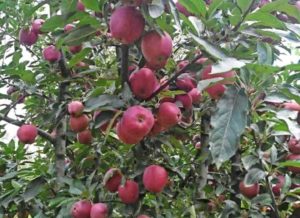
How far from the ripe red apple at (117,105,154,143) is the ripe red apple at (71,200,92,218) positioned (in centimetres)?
38

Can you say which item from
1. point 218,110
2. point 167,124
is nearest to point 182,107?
point 167,124

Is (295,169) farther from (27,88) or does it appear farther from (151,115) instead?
(27,88)

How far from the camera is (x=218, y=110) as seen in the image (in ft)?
3.47

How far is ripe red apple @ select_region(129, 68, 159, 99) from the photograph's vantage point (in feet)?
4.05

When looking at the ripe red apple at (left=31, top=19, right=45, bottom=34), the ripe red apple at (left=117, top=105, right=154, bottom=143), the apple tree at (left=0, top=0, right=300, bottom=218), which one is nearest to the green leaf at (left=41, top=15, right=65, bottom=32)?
the apple tree at (left=0, top=0, right=300, bottom=218)

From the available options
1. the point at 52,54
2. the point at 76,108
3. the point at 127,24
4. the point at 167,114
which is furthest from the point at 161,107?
the point at 52,54

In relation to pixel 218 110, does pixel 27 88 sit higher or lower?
lower

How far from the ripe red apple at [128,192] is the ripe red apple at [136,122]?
0.25 meters

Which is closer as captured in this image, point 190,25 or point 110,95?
point 190,25

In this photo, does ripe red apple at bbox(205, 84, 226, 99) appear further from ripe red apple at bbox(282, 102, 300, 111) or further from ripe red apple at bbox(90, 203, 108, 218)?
ripe red apple at bbox(90, 203, 108, 218)

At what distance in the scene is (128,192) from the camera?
1.43 metres

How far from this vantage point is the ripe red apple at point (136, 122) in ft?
3.88

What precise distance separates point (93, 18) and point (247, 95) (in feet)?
1.46

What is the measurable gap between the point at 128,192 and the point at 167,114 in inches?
11.5
